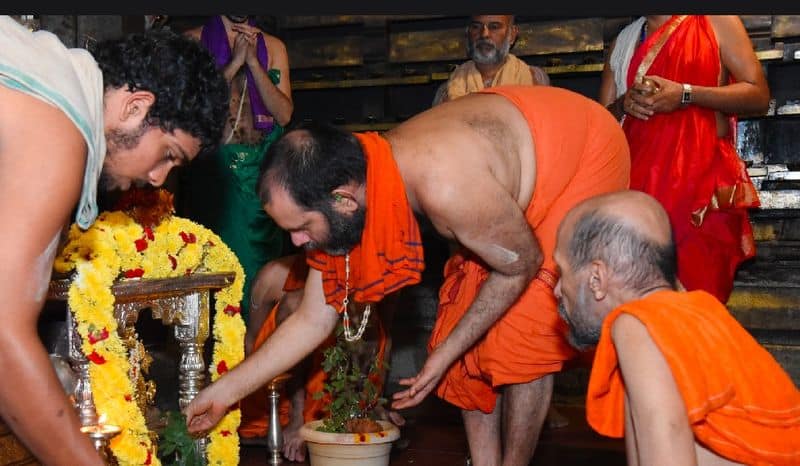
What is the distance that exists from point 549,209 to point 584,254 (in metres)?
1.08

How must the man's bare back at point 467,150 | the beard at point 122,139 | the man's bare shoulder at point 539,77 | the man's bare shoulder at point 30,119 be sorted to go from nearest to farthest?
the man's bare shoulder at point 30,119, the beard at point 122,139, the man's bare back at point 467,150, the man's bare shoulder at point 539,77

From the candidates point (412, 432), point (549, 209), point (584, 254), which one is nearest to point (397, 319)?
point (412, 432)

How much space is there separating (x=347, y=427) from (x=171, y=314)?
0.83m

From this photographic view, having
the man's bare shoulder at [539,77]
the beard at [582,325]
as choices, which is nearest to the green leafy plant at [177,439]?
the beard at [582,325]

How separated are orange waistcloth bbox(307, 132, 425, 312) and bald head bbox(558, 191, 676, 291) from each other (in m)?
0.81

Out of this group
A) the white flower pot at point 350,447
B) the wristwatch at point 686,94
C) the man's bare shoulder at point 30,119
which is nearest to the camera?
the man's bare shoulder at point 30,119

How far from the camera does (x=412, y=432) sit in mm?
5406

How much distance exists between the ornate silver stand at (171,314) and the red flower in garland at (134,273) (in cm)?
3

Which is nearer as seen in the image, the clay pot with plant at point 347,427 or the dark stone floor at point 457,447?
the clay pot with plant at point 347,427

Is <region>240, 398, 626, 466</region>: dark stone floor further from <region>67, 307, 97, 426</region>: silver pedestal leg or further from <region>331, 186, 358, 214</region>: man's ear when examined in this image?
A: <region>331, 186, 358, 214</region>: man's ear

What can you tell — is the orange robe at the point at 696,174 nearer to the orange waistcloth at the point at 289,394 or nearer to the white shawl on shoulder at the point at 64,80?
the orange waistcloth at the point at 289,394

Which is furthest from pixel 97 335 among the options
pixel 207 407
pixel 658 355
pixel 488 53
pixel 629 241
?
pixel 488 53

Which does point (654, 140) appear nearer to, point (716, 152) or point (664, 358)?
point (716, 152)

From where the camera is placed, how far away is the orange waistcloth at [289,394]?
493 centimetres
